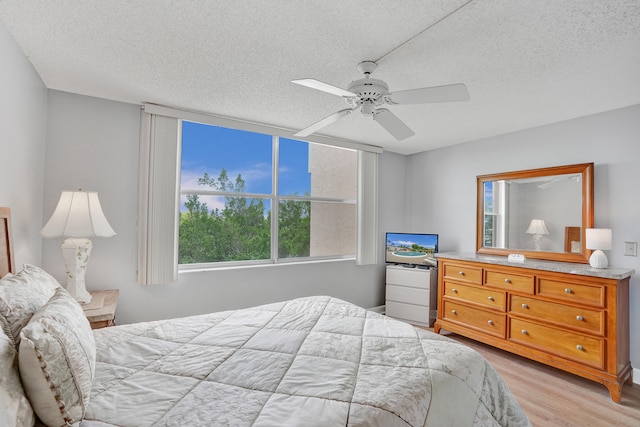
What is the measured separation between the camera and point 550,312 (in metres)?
2.78

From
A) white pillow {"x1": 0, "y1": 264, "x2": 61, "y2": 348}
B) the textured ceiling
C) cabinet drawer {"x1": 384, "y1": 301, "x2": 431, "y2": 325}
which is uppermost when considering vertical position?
the textured ceiling

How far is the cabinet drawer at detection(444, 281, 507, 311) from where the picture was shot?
10.3 ft

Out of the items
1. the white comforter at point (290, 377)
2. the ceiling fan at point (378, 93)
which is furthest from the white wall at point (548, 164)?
the white comforter at point (290, 377)

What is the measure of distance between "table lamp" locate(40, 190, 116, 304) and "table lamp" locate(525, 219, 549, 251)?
13.2ft

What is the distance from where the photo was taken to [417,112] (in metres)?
2.97

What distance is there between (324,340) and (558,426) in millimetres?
1767

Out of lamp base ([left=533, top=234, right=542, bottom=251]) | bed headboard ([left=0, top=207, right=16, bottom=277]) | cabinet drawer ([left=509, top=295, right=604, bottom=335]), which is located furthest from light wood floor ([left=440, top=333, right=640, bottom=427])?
bed headboard ([left=0, top=207, right=16, bottom=277])

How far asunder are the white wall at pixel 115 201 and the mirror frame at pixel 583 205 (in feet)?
9.27

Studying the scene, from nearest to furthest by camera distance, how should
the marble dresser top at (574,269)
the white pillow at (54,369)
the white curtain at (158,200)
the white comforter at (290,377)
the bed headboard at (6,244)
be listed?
the white pillow at (54,369) → the white comforter at (290,377) → the bed headboard at (6,244) → the marble dresser top at (574,269) → the white curtain at (158,200)

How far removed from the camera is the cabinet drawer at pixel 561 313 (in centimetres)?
251

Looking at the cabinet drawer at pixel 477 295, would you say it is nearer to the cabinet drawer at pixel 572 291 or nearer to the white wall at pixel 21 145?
the cabinet drawer at pixel 572 291

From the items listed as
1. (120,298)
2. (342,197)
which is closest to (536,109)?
(342,197)

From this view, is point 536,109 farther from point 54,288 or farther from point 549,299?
point 54,288

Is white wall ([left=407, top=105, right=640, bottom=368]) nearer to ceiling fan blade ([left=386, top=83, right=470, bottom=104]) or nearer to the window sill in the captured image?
the window sill
